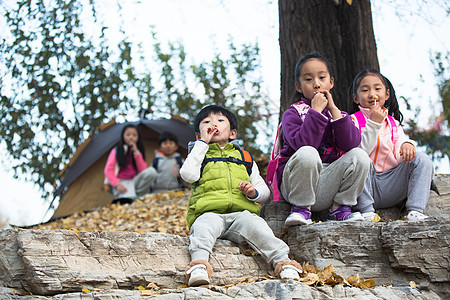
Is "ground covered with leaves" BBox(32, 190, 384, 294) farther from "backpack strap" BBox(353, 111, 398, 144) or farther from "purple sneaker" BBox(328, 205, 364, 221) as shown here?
"backpack strap" BBox(353, 111, 398, 144)

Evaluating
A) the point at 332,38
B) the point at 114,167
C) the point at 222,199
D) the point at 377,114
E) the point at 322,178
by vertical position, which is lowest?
the point at 114,167

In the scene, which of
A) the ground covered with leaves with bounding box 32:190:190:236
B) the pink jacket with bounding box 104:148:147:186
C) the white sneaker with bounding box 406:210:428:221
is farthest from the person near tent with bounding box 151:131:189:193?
the white sneaker with bounding box 406:210:428:221

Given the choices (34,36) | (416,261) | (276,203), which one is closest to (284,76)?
(276,203)

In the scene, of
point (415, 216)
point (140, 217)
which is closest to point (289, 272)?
point (415, 216)

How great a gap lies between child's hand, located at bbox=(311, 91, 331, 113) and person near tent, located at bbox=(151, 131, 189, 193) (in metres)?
4.97

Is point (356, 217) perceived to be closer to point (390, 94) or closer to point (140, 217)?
point (390, 94)

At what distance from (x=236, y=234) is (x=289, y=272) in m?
0.57

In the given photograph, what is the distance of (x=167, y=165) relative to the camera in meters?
8.80

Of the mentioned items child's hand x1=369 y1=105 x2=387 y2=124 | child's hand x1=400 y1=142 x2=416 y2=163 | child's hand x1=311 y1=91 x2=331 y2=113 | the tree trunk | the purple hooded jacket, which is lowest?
child's hand x1=400 y1=142 x2=416 y2=163

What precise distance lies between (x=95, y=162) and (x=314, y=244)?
637cm

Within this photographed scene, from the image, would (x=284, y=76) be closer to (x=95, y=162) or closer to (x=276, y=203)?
(x=276, y=203)

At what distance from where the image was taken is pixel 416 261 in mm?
3363

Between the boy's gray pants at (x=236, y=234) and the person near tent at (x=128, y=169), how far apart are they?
15.8 ft

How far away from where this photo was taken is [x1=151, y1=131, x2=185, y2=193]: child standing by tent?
→ 8.71m
